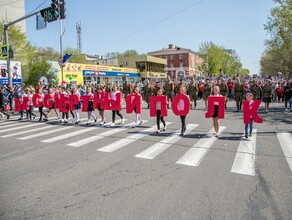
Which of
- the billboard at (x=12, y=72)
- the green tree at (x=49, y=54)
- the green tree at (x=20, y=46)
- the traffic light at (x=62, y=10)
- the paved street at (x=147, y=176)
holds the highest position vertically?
the green tree at (x=49, y=54)

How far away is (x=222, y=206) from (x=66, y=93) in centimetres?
1188

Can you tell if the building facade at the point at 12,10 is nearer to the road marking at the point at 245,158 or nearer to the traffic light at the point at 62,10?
the traffic light at the point at 62,10

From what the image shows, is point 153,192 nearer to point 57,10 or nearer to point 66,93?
point 66,93

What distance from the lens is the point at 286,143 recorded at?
8.37m

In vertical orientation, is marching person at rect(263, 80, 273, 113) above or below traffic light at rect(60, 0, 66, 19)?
below

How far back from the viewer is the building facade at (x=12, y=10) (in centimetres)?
6372

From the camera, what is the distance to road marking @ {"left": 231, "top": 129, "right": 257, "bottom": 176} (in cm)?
582

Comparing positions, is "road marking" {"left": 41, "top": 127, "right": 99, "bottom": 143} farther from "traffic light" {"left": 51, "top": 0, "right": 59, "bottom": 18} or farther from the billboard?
the billboard

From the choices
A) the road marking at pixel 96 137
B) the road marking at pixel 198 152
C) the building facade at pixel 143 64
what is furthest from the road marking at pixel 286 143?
the building facade at pixel 143 64

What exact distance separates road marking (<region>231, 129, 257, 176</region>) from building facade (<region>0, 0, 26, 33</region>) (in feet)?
225

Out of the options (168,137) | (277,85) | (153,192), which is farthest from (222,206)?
(277,85)

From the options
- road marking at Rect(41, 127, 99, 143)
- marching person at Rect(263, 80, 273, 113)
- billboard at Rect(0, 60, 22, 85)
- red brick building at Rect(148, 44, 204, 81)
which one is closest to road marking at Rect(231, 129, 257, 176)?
road marking at Rect(41, 127, 99, 143)

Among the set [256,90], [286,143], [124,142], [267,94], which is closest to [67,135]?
[124,142]

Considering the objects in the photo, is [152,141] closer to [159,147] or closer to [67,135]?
[159,147]
